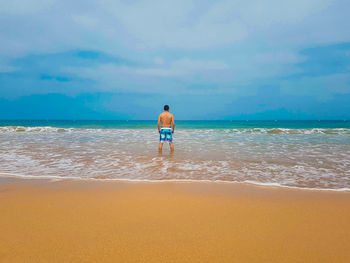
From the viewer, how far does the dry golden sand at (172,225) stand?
6.56ft

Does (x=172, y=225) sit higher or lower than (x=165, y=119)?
lower

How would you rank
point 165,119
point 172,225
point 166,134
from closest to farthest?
point 172,225 → point 166,134 → point 165,119

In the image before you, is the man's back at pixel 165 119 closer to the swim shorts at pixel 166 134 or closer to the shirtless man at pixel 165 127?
the shirtless man at pixel 165 127

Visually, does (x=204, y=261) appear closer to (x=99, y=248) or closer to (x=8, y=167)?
(x=99, y=248)

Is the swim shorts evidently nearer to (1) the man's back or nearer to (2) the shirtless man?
(2) the shirtless man

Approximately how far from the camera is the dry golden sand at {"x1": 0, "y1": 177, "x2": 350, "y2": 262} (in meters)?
2.00

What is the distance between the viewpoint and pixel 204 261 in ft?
6.19

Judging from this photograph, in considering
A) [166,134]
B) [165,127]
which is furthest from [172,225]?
[165,127]

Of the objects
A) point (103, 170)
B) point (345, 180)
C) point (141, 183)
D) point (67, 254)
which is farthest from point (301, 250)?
point (103, 170)

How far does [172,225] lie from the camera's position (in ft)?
8.34

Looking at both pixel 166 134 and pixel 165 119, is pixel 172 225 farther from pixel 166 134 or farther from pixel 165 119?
pixel 165 119

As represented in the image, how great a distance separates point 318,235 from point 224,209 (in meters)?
1.10

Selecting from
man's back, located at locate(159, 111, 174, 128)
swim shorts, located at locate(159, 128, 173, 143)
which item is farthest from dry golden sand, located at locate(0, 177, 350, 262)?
man's back, located at locate(159, 111, 174, 128)

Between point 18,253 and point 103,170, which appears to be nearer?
point 18,253
